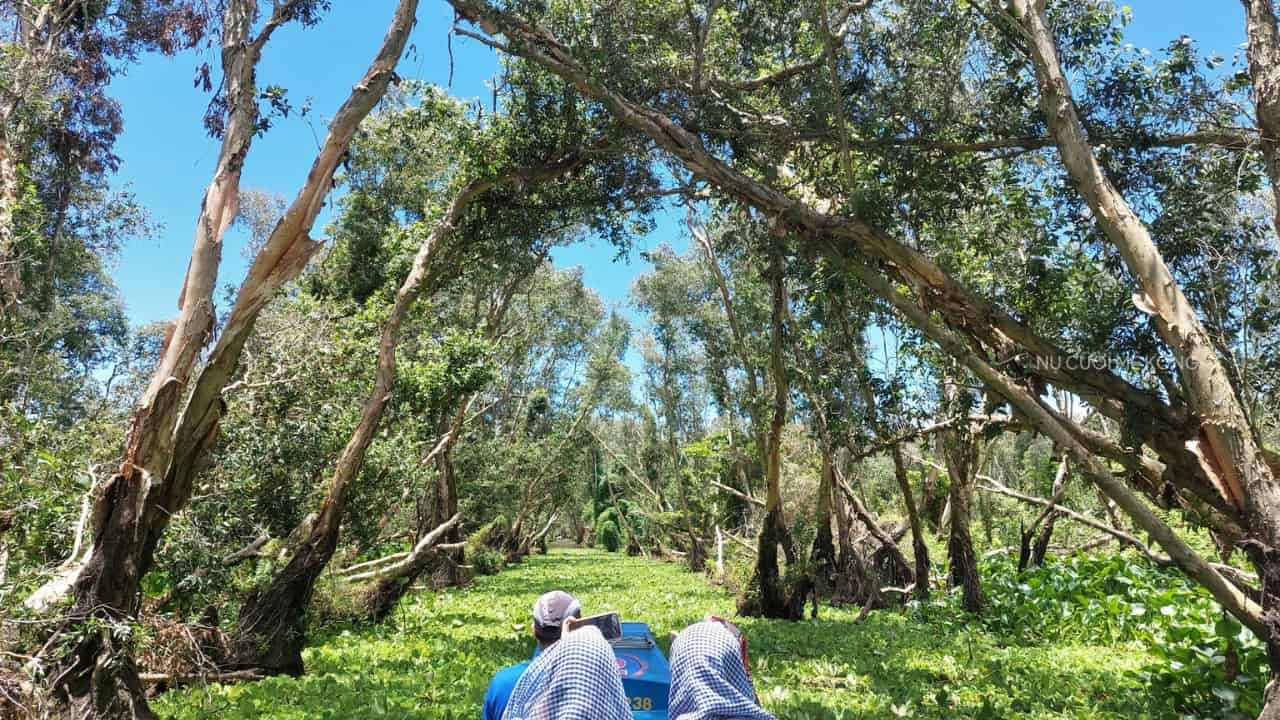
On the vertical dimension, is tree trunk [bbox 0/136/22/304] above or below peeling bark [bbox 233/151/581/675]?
above

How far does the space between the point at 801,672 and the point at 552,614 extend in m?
5.66

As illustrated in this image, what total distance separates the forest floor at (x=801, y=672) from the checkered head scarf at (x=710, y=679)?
13.3 feet

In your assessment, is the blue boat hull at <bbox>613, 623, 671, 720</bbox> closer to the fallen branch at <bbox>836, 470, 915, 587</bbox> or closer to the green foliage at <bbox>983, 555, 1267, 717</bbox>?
the green foliage at <bbox>983, 555, 1267, 717</bbox>

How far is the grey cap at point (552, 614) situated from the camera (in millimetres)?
3667

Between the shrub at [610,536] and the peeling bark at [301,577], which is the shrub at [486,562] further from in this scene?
the shrub at [610,536]

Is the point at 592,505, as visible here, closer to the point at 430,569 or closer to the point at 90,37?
the point at 430,569

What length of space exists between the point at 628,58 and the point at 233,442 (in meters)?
6.95

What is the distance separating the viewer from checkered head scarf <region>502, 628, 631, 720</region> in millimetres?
2066

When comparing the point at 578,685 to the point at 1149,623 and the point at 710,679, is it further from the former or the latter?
the point at 1149,623

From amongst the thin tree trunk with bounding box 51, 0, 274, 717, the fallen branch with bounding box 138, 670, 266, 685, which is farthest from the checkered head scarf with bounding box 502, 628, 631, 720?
the fallen branch with bounding box 138, 670, 266, 685

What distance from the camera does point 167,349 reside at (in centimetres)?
550

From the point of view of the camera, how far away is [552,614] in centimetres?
368

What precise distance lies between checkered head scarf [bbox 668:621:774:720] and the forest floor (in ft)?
13.3

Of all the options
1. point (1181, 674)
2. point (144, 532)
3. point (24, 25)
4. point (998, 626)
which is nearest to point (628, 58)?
point (144, 532)
